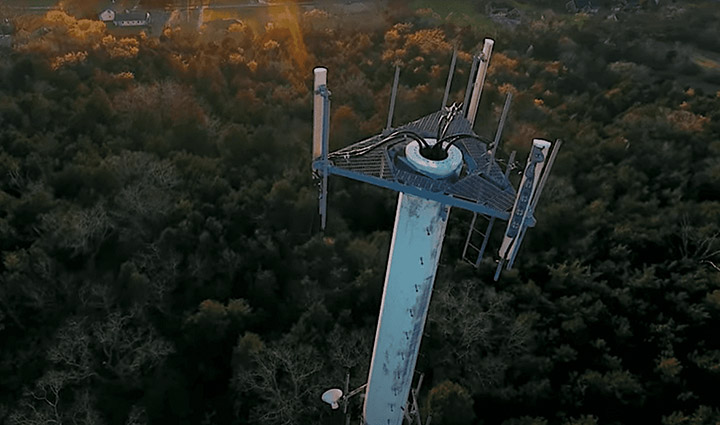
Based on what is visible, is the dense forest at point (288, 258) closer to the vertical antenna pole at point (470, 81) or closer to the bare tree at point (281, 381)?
the bare tree at point (281, 381)

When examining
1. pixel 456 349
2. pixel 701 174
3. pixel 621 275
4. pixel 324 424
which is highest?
pixel 701 174

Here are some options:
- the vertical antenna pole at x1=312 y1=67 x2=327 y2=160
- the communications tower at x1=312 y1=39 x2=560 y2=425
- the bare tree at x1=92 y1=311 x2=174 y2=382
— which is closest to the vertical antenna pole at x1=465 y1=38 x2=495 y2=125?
the communications tower at x1=312 y1=39 x2=560 y2=425

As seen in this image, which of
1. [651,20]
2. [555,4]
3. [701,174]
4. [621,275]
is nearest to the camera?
[621,275]

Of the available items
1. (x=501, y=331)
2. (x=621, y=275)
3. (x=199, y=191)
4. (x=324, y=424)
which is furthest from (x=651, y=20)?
(x=324, y=424)

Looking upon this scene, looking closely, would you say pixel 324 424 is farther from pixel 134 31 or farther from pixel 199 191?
pixel 134 31

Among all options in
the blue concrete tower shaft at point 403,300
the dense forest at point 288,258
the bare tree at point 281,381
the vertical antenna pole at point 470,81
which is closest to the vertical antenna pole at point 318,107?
the blue concrete tower shaft at point 403,300

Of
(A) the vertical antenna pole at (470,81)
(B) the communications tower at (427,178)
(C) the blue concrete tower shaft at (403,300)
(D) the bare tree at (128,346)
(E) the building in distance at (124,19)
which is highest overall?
(A) the vertical antenna pole at (470,81)

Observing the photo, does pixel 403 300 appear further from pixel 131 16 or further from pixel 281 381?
pixel 131 16
